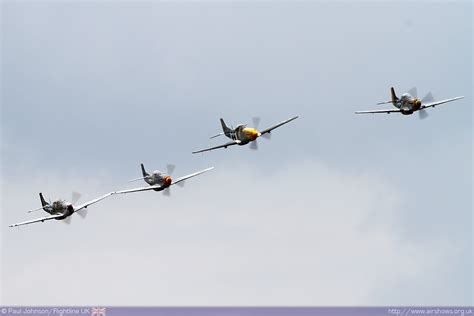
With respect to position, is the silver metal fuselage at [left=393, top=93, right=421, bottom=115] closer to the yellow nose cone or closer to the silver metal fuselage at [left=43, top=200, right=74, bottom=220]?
the yellow nose cone

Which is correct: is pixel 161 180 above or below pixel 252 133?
below

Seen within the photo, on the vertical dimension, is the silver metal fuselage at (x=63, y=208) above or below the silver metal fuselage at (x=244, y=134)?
below

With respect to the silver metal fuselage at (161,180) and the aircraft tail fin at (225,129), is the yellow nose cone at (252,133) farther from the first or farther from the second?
the silver metal fuselage at (161,180)

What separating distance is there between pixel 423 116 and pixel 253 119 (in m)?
29.0

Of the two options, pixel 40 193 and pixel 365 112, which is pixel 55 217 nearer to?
pixel 40 193

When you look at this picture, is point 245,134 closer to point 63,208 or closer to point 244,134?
point 244,134

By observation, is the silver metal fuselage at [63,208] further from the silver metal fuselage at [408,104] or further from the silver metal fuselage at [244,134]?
the silver metal fuselage at [408,104]

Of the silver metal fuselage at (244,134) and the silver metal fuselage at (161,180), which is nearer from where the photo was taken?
the silver metal fuselage at (244,134)

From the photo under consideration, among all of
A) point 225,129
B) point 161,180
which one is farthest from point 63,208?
point 225,129

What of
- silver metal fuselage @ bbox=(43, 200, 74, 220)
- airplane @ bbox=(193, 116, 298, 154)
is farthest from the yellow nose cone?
silver metal fuselage @ bbox=(43, 200, 74, 220)

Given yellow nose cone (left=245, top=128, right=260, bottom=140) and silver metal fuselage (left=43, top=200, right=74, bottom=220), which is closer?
yellow nose cone (left=245, top=128, right=260, bottom=140)

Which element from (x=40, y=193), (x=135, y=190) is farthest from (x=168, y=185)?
(x=40, y=193)

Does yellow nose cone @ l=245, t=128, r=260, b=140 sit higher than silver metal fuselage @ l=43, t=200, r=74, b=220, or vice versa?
yellow nose cone @ l=245, t=128, r=260, b=140


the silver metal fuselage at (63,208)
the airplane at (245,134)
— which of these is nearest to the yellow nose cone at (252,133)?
the airplane at (245,134)
